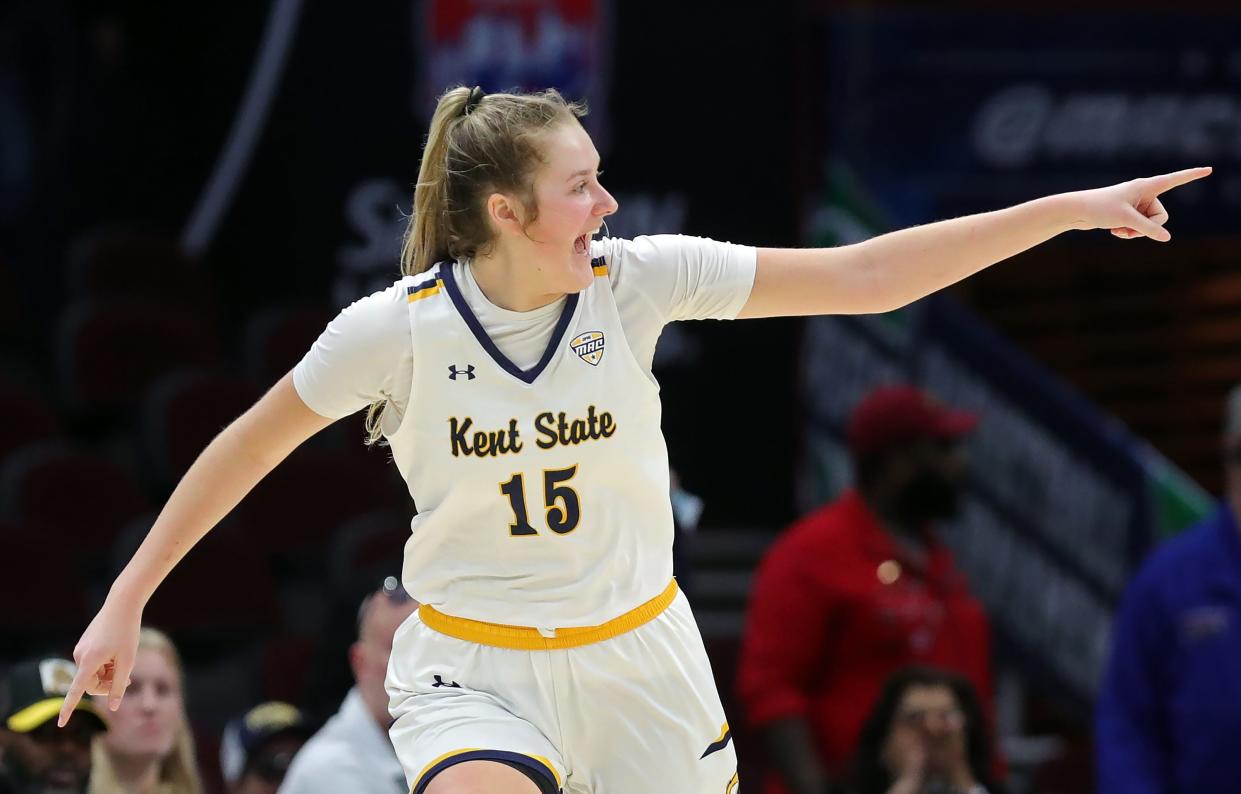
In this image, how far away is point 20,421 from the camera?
7891 millimetres

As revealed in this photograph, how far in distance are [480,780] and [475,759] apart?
0.06 m

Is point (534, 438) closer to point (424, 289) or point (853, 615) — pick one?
point (424, 289)

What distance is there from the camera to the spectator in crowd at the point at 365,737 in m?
4.72

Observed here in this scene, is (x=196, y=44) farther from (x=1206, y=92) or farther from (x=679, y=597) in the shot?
(x=679, y=597)

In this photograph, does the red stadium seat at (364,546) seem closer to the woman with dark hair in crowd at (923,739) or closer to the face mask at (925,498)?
the face mask at (925,498)

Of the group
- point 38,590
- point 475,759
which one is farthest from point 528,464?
point 38,590

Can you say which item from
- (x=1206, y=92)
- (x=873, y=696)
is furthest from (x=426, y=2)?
(x=873, y=696)

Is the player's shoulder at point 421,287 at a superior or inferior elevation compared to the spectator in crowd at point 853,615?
superior

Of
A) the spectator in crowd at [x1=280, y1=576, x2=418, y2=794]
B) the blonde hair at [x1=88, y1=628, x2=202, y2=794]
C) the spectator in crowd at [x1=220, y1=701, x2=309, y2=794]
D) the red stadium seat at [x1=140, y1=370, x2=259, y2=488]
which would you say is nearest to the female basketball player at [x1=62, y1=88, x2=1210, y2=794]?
the spectator in crowd at [x1=280, y1=576, x2=418, y2=794]

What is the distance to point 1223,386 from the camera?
1026cm

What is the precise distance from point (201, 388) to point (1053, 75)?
3.44 m

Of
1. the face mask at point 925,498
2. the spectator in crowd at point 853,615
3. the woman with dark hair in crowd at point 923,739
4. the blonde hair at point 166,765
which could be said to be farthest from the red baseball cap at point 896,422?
the blonde hair at point 166,765

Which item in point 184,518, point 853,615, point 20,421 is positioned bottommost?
point 853,615

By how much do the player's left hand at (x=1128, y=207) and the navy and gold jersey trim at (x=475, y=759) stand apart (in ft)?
3.98
